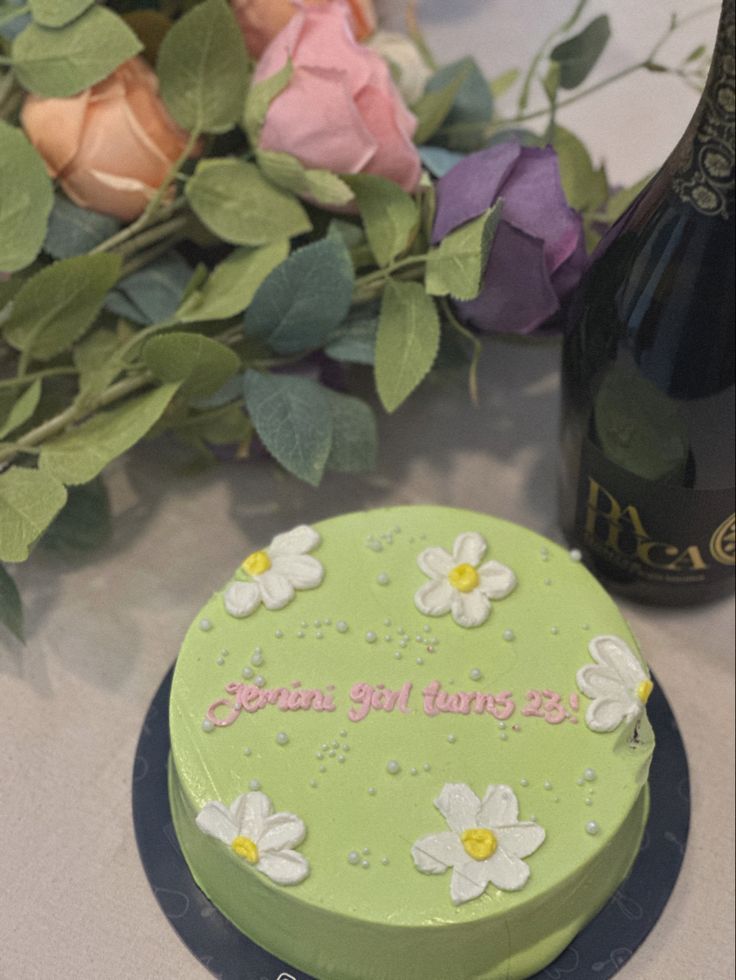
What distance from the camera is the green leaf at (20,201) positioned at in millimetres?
472

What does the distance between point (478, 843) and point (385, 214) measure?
29cm

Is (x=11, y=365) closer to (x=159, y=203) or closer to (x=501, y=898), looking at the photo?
(x=159, y=203)

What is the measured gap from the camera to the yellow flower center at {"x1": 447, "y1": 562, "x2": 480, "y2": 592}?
0.47m

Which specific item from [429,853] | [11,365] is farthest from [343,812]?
[11,365]

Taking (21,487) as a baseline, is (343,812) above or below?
below

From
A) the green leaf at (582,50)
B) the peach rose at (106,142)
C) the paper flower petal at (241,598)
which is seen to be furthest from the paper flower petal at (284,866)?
the green leaf at (582,50)

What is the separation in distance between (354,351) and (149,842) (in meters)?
0.25

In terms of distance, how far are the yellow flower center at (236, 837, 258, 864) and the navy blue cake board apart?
6cm

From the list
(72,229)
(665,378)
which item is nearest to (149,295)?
(72,229)

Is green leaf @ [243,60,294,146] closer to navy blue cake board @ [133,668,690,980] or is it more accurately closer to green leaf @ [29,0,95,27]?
green leaf @ [29,0,95,27]

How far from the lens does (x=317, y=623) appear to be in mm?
465

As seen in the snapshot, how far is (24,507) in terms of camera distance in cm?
44

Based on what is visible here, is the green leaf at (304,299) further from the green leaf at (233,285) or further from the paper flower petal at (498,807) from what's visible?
the paper flower petal at (498,807)

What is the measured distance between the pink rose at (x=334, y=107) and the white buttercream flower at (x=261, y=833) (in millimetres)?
295
